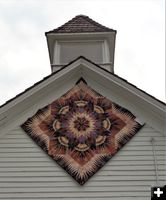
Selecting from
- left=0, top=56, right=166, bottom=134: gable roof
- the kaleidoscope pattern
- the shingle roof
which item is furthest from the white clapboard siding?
the shingle roof

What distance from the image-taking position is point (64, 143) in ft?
27.8

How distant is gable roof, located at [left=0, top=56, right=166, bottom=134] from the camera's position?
8719mm

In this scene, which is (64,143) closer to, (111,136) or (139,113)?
(111,136)

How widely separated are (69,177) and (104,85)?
264 centimetres

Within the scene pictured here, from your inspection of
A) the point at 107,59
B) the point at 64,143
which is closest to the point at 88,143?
the point at 64,143

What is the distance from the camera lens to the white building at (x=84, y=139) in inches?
307

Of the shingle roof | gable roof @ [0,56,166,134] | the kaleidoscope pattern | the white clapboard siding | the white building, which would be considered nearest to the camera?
the white clapboard siding

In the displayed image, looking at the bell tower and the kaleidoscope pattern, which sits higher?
the bell tower

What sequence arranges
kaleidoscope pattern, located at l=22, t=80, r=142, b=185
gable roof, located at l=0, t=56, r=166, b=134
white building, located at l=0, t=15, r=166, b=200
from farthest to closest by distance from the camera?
gable roof, located at l=0, t=56, r=166, b=134
kaleidoscope pattern, located at l=22, t=80, r=142, b=185
white building, located at l=0, t=15, r=166, b=200

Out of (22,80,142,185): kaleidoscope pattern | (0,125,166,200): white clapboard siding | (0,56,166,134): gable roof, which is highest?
(0,56,166,134): gable roof

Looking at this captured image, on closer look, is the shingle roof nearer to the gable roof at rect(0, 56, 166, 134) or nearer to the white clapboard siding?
the gable roof at rect(0, 56, 166, 134)

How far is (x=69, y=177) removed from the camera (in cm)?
794

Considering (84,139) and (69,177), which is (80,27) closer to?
(84,139)

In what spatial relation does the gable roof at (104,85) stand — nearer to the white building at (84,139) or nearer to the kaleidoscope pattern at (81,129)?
the white building at (84,139)
